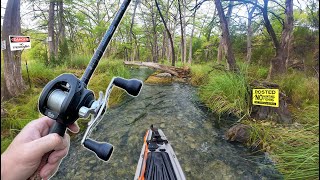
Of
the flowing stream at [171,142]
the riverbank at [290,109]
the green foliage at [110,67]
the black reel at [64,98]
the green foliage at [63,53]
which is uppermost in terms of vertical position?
the green foliage at [63,53]

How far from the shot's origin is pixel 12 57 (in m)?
0.90

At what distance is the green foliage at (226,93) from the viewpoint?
993mm

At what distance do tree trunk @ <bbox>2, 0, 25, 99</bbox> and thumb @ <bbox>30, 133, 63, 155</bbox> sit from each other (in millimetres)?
742

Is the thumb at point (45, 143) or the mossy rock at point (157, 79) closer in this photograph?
the thumb at point (45, 143)

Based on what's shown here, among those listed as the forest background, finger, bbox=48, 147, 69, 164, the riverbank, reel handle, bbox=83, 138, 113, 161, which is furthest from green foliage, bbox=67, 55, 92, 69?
reel handle, bbox=83, 138, 113, 161

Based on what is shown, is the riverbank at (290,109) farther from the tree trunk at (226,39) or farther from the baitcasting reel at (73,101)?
the baitcasting reel at (73,101)

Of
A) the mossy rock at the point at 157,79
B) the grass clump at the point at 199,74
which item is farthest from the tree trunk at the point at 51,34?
the grass clump at the point at 199,74

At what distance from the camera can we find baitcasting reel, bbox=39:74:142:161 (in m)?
0.30

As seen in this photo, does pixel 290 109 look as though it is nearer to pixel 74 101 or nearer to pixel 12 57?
pixel 74 101

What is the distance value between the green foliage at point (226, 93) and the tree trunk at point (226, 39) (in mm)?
45

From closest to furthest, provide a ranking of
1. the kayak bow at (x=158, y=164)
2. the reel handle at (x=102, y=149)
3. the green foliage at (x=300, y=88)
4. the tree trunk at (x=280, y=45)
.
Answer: the reel handle at (x=102, y=149) < the green foliage at (x=300, y=88) < the tree trunk at (x=280, y=45) < the kayak bow at (x=158, y=164)

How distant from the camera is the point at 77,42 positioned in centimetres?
103

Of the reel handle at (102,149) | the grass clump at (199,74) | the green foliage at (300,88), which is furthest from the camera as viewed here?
the grass clump at (199,74)

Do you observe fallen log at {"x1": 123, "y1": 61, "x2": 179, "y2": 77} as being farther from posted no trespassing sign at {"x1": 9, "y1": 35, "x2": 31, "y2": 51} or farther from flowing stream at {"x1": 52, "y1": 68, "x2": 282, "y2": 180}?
posted no trespassing sign at {"x1": 9, "y1": 35, "x2": 31, "y2": 51}
